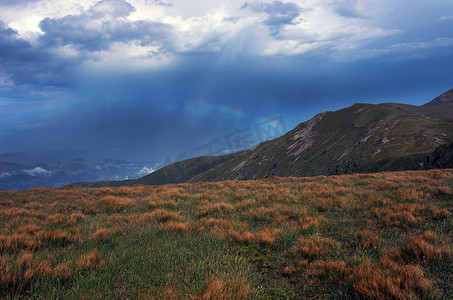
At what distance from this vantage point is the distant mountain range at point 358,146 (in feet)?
196

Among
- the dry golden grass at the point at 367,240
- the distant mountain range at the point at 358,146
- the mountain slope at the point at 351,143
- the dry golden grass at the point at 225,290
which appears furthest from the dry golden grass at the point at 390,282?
the mountain slope at the point at 351,143

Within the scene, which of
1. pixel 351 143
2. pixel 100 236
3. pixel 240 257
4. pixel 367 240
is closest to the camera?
pixel 240 257

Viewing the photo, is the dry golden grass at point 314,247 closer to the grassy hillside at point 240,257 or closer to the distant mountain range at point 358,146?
the grassy hillside at point 240,257

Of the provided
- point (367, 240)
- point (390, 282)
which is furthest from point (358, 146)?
point (390, 282)

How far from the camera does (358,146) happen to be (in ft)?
306

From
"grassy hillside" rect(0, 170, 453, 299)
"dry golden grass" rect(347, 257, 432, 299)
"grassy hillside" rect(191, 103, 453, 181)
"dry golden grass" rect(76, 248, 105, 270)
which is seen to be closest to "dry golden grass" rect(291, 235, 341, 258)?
"grassy hillside" rect(0, 170, 453, 299)

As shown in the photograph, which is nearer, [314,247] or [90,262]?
[90,262]

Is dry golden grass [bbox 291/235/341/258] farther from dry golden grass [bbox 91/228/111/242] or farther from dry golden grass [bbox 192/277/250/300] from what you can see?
dry golden grass [bbox 91/228/111/242]

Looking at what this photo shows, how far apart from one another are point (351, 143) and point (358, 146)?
785cm

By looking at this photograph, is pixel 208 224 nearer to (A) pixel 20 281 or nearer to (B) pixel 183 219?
(B) pixel 183 219

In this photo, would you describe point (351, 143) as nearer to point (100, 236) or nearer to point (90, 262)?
point (100, 236)

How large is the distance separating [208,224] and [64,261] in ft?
12.0

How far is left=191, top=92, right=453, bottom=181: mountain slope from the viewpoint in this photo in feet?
222

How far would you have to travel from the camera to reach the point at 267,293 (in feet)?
11.2
